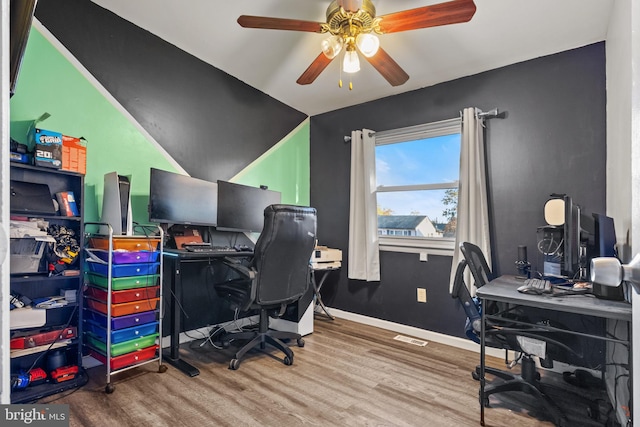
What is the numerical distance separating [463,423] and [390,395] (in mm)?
427

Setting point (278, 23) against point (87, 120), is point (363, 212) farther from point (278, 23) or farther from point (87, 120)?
point (87, 120)

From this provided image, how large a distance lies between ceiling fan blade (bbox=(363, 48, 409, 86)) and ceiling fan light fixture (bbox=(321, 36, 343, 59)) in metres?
0.23

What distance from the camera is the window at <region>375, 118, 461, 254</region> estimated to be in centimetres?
312

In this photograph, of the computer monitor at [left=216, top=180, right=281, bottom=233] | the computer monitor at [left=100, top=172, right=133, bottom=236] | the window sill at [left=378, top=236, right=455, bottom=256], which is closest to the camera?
the computer monitor at [left=100, top=172, right=133, bottom=236]

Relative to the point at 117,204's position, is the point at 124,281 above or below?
below

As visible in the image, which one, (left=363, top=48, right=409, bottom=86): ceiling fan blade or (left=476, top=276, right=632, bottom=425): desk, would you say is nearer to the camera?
(left=476, top=276, right=632, bottom=425): desk

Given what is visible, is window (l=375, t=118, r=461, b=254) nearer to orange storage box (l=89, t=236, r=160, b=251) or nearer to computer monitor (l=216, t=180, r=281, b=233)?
computer monitor (l=216, t=180, r=281, b=233)

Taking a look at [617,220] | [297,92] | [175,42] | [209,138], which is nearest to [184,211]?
[209,138]

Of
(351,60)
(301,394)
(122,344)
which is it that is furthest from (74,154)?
(301,394)

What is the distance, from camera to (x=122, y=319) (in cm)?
202

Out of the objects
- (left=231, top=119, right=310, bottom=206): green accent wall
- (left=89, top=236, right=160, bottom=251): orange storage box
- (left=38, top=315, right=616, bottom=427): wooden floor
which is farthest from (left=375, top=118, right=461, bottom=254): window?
(left=89, top=236, right=160, bottom=251): orange storage box

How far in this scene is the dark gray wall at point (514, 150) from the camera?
2418mm

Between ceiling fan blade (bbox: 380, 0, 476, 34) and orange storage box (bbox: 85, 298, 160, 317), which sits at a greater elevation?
ceiling fan blade (bbox: 380, 0, 476, 34)

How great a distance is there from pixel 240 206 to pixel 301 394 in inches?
66.9
